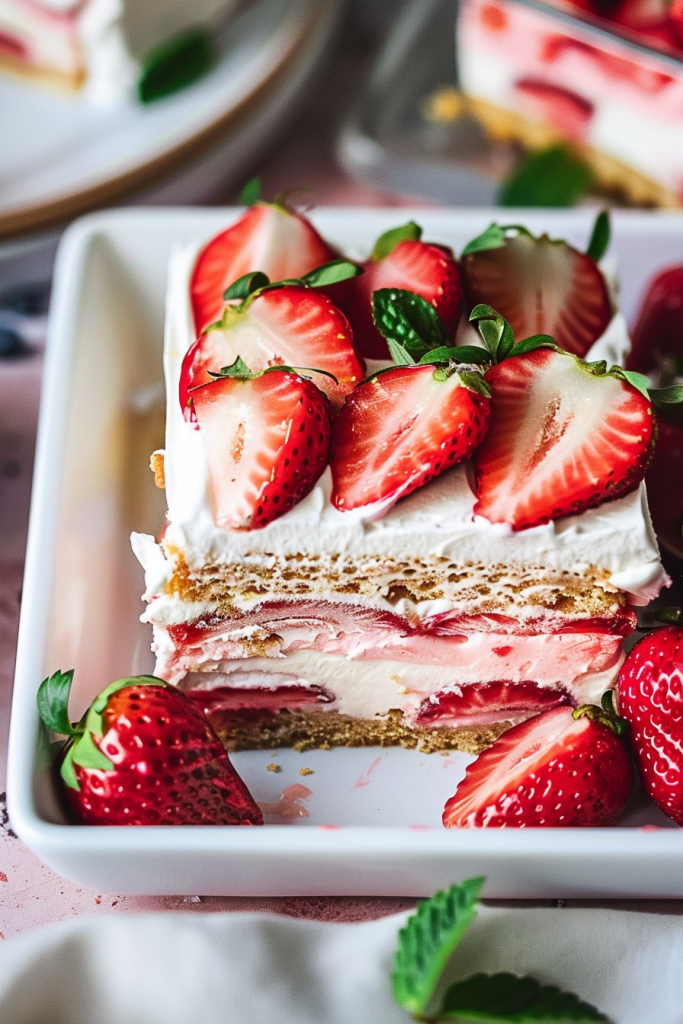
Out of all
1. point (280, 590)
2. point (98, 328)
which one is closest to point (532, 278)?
point (280, 590)

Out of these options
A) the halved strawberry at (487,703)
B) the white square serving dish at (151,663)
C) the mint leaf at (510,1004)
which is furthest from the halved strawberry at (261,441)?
the mint leaf at (510,1004)

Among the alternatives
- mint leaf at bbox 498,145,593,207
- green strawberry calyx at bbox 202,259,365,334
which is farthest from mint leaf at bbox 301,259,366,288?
mint leaf at bbox 498,145,593,207

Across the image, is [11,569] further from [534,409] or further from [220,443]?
[534,409]

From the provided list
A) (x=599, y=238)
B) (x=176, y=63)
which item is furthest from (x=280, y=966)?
(x=176, y=63)

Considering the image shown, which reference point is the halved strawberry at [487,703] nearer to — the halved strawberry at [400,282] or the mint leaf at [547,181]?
the halved strawberry at [400,282]

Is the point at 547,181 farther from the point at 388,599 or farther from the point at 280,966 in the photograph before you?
the point at 280,966

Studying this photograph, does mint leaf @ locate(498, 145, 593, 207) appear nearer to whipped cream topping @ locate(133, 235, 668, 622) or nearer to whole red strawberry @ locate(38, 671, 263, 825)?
whipped cream topping @ locate(133, 235, 668, 622)
